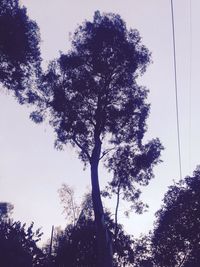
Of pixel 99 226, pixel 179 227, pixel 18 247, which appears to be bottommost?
pixel 18 247

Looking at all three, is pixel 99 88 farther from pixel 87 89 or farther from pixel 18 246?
pixel 18 246

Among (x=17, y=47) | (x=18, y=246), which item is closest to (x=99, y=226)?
(x=18, y=246)

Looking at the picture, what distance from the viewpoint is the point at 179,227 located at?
37.8m

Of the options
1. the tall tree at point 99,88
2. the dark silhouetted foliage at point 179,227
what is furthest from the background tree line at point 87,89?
the dark silhouetted foliage at point 179,227

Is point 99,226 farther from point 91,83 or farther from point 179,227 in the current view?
point 179,227

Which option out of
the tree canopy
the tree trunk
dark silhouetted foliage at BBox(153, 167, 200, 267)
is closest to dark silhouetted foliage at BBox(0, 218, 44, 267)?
the tree canopy

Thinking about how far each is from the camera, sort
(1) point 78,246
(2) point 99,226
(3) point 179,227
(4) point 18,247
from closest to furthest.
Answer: (4) point 18,247
(2) point 99,226
(1) point 78,246
(3) point 179,227

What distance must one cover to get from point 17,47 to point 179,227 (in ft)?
101

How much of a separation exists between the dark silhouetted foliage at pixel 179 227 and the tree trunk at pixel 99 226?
23.5 m

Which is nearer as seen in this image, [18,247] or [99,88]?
[18,247]

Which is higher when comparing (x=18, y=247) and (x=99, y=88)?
(x=99, y=88)

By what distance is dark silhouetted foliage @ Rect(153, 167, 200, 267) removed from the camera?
36688 mm

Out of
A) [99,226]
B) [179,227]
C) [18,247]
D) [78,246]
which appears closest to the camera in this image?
[18,247]

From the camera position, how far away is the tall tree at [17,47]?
16.2 m
